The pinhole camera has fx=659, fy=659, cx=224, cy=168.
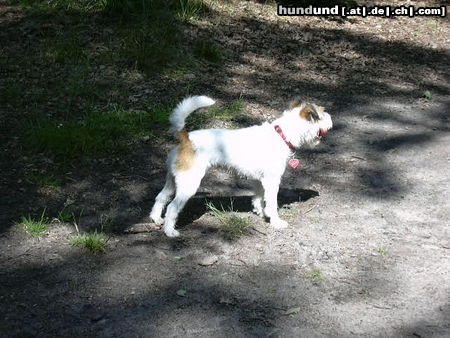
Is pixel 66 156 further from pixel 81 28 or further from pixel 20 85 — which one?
pixel 81 28

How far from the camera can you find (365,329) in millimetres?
4086

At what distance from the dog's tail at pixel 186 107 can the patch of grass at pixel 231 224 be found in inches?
33.0

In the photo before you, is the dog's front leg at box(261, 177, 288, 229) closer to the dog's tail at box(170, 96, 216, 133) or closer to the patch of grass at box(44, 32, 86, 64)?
the dog's tail at box(170, 96, 216, 133)

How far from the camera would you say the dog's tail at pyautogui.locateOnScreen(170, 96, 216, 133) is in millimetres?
4938

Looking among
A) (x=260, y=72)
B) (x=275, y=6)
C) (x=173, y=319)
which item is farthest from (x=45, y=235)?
(x=275, y=6)

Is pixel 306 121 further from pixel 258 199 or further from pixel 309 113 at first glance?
pixel 258 199

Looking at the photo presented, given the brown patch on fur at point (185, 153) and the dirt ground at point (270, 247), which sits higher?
the brown patch on fur at point (185, 153)

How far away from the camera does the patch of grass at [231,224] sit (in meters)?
5.23

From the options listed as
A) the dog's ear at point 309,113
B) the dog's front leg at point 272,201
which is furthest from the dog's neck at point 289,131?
the dog's front leg at point 272,201

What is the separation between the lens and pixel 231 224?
5340 millimetres

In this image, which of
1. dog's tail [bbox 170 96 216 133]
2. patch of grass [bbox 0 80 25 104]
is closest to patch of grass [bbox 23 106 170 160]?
patch of grass [bbox 0 80 25 104]

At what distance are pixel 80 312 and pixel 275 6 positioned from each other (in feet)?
24.4

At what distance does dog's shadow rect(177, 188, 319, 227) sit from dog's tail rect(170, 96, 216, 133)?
0.91m

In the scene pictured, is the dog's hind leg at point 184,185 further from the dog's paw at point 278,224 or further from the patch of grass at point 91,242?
the dog's paw at point 278,224
